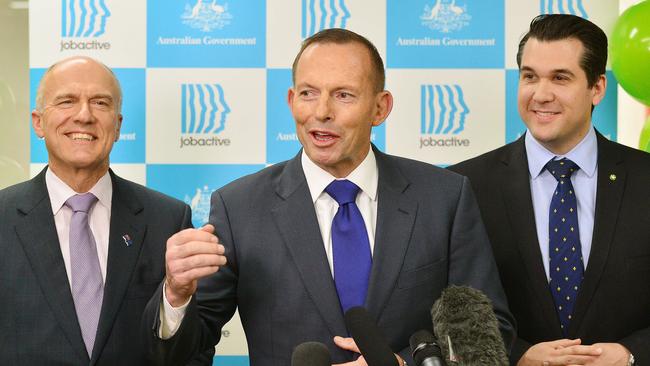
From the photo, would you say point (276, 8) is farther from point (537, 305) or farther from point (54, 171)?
point (537, 305)

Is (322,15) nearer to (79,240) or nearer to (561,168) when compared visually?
(561,168)

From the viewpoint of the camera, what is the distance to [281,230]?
8.20 ft

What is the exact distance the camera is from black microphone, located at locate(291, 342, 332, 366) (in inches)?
60.1

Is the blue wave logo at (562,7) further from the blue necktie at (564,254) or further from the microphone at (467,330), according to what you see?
the microphone at (467,330)

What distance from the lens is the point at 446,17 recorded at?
12.9ft

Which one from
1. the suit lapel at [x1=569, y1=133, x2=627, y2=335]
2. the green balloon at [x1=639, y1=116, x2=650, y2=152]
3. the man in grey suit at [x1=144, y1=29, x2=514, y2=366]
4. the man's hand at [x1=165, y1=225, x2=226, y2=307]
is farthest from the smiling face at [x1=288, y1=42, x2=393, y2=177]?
the green balloon at [x1=639, y1=116, x2=650, y2=152]

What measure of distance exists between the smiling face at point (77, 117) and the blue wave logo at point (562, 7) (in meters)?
2.08

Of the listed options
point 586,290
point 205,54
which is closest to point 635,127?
point 586,290

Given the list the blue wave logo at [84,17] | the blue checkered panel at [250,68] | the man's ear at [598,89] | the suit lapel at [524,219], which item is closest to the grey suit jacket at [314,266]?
the suit lapel at [524,219]

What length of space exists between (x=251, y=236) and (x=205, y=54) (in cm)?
164

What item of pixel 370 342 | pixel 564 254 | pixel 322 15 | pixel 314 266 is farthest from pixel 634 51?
pixel 370 342

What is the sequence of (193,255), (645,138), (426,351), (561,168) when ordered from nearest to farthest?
(426,351)
(193,255)
(561,168)
(645,138)

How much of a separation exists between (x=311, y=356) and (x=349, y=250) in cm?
95

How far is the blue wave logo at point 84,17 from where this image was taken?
3924 millimetres
